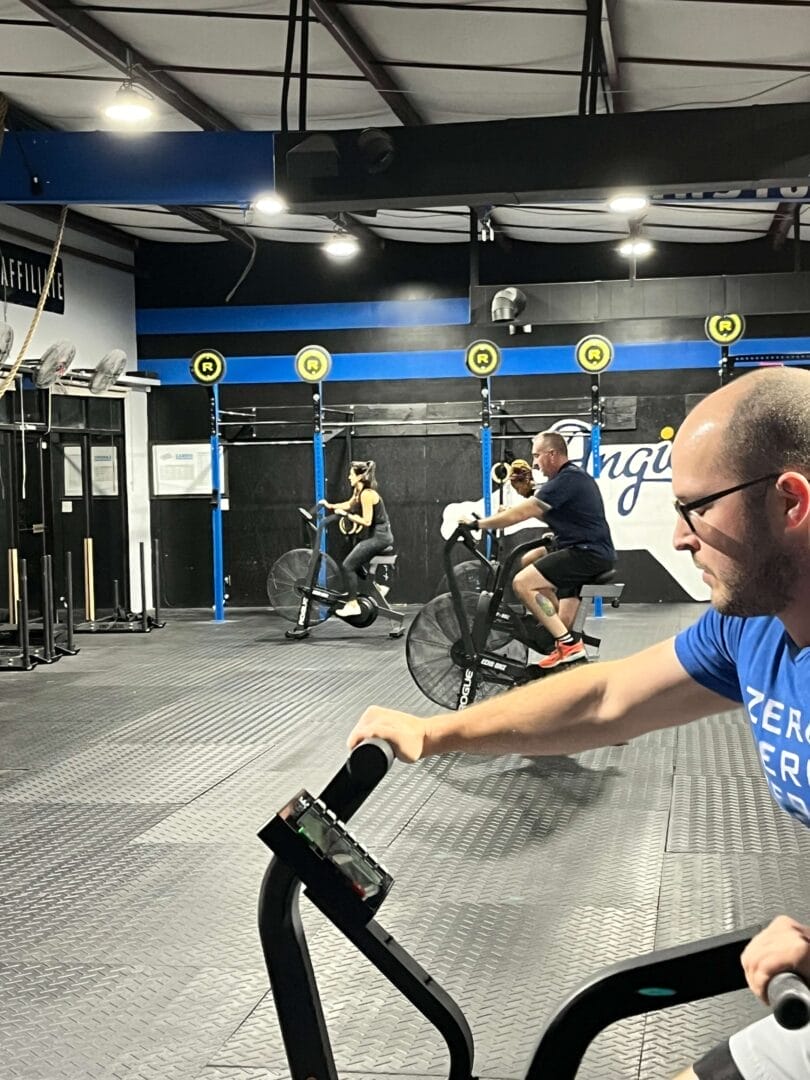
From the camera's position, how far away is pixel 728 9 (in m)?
5.53

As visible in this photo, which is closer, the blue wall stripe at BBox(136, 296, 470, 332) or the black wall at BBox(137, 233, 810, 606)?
the black wall at BBox(137, 233, 810, 606)

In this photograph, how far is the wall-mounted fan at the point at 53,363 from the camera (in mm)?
8773

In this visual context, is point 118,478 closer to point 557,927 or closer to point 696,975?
point 557,927

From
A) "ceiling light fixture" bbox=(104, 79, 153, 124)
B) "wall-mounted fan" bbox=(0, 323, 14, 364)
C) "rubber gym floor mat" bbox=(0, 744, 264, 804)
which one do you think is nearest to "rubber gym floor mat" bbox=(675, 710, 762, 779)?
"rubber gym floor mat" bbox=(0, 744, 264, 804)

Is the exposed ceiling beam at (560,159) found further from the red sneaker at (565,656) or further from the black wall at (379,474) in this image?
the black wall at (379,474)

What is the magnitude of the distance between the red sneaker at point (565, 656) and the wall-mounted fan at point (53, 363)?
462cm

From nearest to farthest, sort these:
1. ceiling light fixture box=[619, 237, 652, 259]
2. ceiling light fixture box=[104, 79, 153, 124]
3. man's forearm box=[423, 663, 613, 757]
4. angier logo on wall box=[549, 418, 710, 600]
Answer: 1. man's forearm box=[423, 663, 613, 757]
2. ceiling light fixture box=[104, 79, 153, 124]
3. ceiling light fixture box=[619, 237, 652, 259]
4. angier logo on wall box=[549, 418, 710, 600]

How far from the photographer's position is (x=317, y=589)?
1033cm

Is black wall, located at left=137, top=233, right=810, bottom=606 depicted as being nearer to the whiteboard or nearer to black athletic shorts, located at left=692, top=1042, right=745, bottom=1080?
the whiteboard

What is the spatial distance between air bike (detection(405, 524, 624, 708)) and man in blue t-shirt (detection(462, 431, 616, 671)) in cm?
10

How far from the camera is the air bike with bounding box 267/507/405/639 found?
1021cm

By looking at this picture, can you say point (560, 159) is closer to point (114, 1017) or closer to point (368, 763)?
point (114, 1017)

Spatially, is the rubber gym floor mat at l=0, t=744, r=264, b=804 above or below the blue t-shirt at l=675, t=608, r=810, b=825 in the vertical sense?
below

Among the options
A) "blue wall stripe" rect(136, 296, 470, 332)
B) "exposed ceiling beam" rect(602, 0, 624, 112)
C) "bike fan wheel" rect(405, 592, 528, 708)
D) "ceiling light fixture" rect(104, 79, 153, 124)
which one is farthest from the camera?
"blue wall stripe" rect(136, 296, 470, 332)
